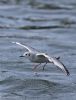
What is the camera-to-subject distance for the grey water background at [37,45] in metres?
15.5

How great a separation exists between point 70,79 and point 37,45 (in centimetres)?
532

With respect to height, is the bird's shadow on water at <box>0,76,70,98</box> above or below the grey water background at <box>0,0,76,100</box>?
above

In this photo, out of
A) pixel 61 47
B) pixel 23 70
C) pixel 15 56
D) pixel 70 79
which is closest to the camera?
pixel 70 79

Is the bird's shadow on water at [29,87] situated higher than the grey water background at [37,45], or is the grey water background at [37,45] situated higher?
the bird's shadow on water at [29,87]

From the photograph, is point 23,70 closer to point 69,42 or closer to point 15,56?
point 15,56

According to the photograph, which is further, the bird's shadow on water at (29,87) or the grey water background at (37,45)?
the grey water background at (37,45)

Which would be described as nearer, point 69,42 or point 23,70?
point 23,70

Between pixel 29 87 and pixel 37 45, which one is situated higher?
pixel 29 87

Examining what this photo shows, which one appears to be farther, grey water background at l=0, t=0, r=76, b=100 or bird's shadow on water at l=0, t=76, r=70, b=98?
grey water background at l=0, t=0, r=76, b=100

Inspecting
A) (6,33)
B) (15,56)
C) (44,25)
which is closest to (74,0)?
(44,25)

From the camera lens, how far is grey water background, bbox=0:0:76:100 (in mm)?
15531

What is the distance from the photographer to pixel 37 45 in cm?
2184

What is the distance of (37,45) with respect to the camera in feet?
71.7

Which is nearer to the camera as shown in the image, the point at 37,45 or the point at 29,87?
the point at 29,87
